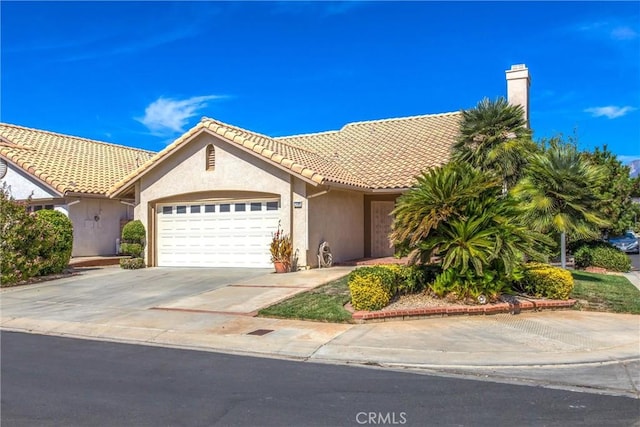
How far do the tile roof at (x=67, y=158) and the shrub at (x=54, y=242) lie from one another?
270cm

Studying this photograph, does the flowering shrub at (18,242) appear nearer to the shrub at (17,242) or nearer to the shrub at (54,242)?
the shrub at (17,242)

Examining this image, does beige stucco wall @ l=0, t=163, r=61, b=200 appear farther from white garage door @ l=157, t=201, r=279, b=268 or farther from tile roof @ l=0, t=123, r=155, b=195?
white garage door @ l=157, t=201, r=279, b=268

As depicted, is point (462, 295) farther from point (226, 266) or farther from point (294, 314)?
point (226, 266)

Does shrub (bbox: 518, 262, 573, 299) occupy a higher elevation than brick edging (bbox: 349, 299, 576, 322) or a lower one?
higher

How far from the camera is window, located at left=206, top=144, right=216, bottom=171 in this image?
18.5 m

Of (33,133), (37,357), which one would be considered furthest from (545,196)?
(33,133)

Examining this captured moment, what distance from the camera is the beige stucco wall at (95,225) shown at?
21.6m

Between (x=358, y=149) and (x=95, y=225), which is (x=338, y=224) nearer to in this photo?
(x=358, y=149)

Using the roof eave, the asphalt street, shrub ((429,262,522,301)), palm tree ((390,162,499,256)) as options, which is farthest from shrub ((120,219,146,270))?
shrub ((429,262,522,301))

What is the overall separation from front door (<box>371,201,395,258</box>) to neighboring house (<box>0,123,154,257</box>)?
933cm

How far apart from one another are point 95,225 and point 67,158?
411 centimetres

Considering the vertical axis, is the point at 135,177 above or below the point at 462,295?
above

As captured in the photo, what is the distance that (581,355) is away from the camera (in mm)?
7598

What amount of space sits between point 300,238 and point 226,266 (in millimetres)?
3074
